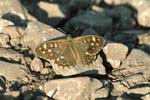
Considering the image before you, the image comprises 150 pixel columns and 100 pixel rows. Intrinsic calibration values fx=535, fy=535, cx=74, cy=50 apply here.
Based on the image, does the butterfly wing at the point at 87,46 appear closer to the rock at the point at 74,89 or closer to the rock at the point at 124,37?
the rock at the point at 74,89

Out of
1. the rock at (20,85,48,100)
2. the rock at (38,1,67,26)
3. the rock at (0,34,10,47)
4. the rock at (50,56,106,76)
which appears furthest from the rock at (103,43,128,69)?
the rock at (38,1,67,26)

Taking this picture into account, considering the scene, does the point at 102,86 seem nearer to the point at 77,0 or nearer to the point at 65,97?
the point at 65,97

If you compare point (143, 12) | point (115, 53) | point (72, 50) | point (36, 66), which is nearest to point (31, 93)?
point (36, 66)

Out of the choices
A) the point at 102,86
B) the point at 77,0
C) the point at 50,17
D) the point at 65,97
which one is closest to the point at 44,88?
the point at 65,97

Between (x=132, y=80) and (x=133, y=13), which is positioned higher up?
(x=133, y=13)

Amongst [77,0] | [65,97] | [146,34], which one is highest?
[77,0]

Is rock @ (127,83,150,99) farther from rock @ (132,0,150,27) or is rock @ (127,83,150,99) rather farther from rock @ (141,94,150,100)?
rock @ (132,0,150,27)

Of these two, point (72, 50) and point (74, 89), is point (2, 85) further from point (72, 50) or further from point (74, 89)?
point (72, 50)

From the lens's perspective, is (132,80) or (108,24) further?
(108,24)
